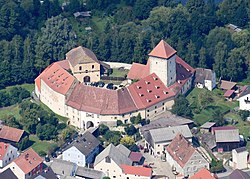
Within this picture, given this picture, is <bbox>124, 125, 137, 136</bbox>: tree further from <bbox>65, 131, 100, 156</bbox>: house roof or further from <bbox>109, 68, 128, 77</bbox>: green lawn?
<bbox>109, 68, 128, 77</bbox>: green lawn

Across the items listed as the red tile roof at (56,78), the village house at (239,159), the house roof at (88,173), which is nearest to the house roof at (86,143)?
the house roof at (88,173)

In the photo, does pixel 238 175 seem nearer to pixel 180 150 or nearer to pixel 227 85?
pixel 180 150

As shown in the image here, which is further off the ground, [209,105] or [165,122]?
[165,122]

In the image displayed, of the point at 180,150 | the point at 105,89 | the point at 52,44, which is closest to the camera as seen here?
the point at 180,150

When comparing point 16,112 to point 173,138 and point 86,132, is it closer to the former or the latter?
point 86,132

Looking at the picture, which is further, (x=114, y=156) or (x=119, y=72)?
(x=119, y=72)

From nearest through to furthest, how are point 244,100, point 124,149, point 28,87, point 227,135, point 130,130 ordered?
point 124,149 < point 227,135 < point 130,130 < point 244,100 < point 28,87

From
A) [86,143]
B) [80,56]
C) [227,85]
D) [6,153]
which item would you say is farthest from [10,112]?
[227,85]

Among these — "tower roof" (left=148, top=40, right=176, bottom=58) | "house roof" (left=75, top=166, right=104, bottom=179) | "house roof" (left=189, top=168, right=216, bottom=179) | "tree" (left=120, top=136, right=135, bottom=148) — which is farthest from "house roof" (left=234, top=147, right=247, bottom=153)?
"tower roof" (left=148, top=40, right=176, bottom=58)
